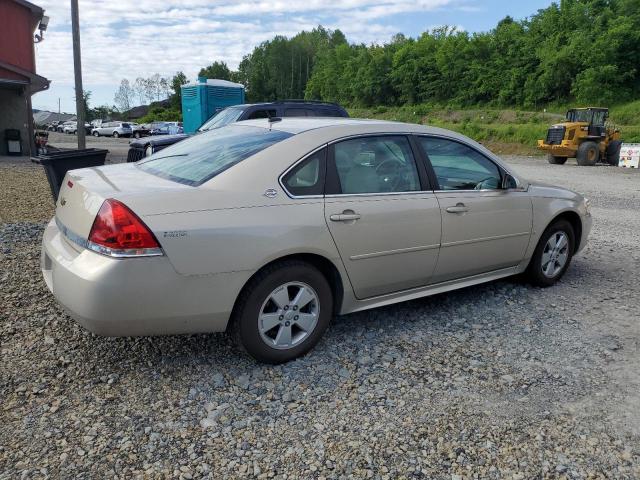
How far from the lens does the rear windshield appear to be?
340 centimetres

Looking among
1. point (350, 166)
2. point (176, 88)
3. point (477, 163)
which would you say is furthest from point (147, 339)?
point (176, 88)

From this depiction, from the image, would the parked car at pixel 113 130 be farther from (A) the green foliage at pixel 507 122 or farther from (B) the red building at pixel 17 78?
(B) the red building at pixel 17 78

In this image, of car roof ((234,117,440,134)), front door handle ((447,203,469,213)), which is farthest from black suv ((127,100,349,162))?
front door handle ((447,203,469,213))

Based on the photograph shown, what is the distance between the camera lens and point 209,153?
3.73 m

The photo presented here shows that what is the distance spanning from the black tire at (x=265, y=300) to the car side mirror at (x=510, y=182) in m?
1.99

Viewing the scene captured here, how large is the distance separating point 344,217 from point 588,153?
69.6ft

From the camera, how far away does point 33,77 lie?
17.8m

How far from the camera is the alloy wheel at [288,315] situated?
3.24m

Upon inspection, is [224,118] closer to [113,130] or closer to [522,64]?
[113,130]

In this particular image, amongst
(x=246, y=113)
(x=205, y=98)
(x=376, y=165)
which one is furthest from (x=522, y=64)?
(x=376, y=165)

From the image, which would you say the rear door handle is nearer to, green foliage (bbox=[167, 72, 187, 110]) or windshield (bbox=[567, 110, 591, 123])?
windshield (bbox=[567, 110, 591, 123])

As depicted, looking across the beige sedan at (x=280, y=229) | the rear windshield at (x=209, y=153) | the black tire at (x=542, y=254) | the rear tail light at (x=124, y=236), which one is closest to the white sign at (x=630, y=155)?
the black tire at (x=542, y=254)

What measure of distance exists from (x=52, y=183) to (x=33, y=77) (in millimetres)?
14514

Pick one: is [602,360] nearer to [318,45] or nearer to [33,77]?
[33,77]
